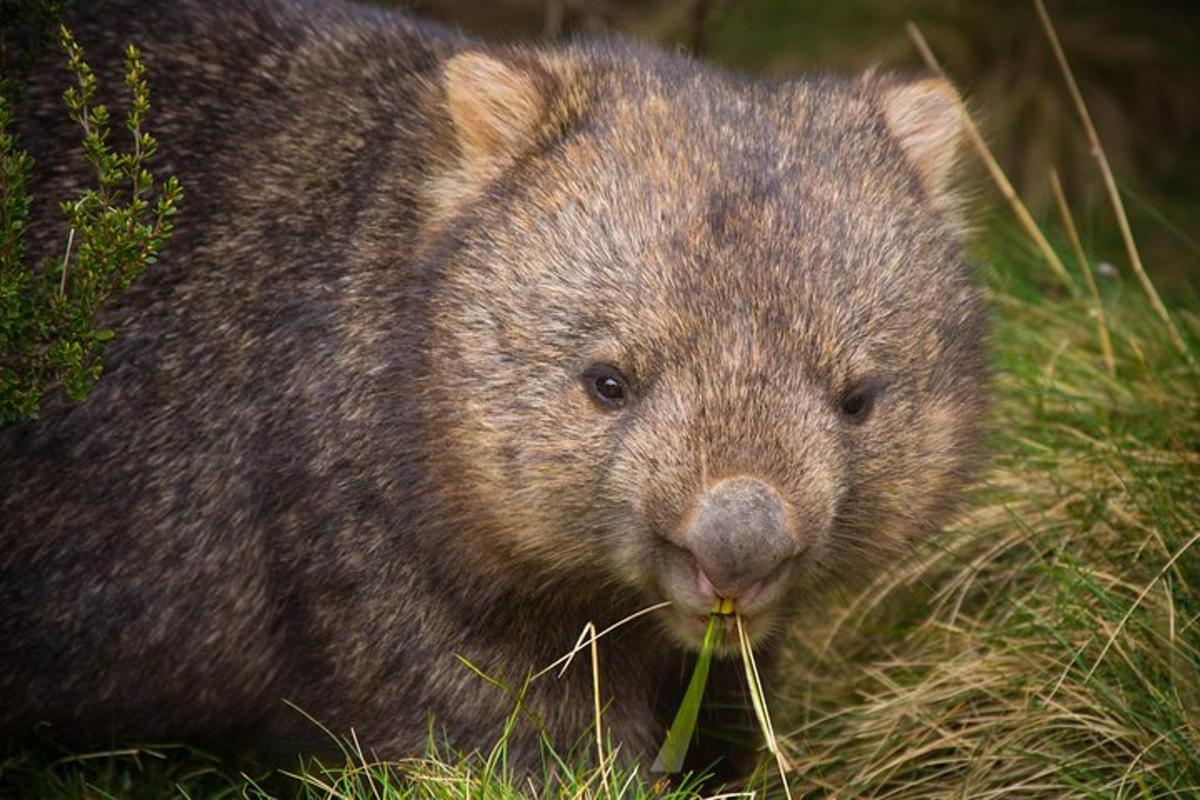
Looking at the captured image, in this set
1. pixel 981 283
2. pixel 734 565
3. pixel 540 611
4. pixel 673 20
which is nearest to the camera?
pixel 734 565

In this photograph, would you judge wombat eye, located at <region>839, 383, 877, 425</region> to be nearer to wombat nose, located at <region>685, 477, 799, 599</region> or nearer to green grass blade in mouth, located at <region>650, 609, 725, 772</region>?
wombat nose, located at <region>685, 477, 799, 599</region>

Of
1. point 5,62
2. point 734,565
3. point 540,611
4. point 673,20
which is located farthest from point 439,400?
point 673,20

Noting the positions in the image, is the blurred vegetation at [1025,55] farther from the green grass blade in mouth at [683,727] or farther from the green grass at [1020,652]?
the green grass blade in mouth at [683,727]

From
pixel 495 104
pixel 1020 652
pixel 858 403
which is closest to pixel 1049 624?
pixel 1020 652

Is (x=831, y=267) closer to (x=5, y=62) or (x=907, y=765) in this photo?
(x=907, y=765)

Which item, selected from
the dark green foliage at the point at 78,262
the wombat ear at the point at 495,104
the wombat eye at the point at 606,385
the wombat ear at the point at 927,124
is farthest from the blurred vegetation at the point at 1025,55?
the wombat eye at the point at 606,385
